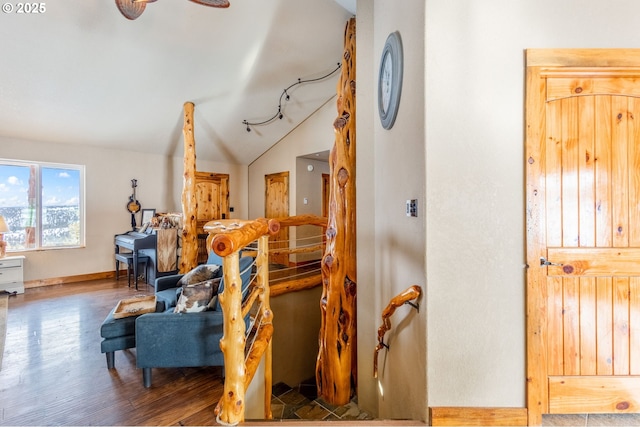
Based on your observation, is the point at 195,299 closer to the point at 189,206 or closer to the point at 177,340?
the point at 177,340

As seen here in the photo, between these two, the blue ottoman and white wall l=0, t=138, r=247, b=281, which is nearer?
the blue ottoman

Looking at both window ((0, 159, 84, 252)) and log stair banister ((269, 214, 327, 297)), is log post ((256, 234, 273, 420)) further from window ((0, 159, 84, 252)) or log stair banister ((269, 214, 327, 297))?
window ((0, 159, 84, 252))

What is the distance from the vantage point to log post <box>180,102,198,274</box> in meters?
4.36

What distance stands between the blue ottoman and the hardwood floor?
146 millimetres

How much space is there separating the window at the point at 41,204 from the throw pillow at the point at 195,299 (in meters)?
4.20

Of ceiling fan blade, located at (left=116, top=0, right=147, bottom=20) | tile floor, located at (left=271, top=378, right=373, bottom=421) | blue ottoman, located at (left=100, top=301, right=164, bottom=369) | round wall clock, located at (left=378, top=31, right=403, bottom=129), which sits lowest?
tile floor, located at (left=271, top=378, right=373, bottom=421)

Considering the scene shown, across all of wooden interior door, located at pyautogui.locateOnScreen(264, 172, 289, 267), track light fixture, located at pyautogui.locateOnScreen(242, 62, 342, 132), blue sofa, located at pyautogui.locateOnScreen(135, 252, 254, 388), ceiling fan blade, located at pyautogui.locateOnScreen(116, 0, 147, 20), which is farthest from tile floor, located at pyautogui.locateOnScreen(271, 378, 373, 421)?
track light fixture, located at pyautogui.locateOnScreen(242, 62, 342, 132)

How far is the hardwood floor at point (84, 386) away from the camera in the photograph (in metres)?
1.62

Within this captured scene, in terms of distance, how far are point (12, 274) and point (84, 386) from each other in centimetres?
342

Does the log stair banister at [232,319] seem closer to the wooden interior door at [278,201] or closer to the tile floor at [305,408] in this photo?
the tile floor at [305,408]

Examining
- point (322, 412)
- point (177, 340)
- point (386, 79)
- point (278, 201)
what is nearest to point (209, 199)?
point (278, 201)

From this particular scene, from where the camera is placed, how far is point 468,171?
55.9 inches

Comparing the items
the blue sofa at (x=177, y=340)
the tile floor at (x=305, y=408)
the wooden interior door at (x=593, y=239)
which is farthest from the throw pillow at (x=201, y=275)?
the wooden interior door at (x=593, y=239)

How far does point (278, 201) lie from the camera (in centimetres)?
609
